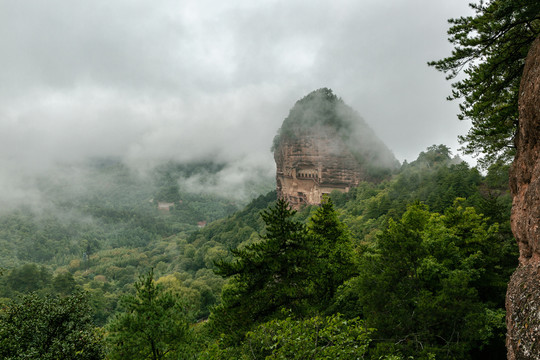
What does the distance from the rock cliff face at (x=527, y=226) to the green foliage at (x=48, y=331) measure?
14161 mm

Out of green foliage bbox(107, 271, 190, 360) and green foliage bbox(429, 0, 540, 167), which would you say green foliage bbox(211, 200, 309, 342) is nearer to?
green foliage bbox(107, 271, 190, 360)

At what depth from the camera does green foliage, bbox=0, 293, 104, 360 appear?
10805 mm

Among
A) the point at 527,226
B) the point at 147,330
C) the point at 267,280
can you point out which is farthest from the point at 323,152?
the point at 527,226

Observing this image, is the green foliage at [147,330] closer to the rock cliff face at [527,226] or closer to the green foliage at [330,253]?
the green foliage at [330,253]

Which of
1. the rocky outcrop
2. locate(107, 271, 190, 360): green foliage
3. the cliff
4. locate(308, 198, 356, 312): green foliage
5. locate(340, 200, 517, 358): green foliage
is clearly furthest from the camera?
the cliff

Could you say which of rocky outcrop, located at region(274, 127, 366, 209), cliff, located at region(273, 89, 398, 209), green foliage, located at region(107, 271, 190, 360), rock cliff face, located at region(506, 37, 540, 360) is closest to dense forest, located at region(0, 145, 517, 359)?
green foliage, located at region(107, 271, 190, 360)

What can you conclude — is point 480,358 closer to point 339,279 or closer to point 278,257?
point 339,279

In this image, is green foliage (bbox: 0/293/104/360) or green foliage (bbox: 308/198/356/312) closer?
green foliage (bbox: 0/293/104/360)

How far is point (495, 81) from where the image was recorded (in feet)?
39.5

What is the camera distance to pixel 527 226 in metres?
9.44

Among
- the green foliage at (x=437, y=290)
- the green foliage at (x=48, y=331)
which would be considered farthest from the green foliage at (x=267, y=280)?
the green foliage at (x=48, y=331)

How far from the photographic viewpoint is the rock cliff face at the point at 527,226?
714 centimetres

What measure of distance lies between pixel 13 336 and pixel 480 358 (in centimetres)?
1993

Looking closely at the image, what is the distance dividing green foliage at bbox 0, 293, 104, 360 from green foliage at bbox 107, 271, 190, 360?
95 cm
